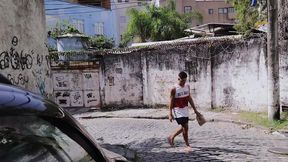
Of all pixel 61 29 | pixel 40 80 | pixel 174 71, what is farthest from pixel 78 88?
pixel 61 29

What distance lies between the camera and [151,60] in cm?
1742

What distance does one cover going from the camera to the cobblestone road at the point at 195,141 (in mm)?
8656

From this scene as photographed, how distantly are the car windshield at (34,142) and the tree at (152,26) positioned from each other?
1447 inches

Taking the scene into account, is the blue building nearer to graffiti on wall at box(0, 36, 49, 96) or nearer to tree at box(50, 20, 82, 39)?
tree at box(50, 20, 82, 39)

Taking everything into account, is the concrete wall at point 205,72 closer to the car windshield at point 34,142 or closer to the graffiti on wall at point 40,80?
the graffiti on wall at point 40,80

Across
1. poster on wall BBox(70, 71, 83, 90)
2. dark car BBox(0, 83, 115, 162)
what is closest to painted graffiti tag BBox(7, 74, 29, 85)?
dark car BBox(0, 83, 115, 162)

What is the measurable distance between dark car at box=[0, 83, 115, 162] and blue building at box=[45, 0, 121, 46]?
28.9m

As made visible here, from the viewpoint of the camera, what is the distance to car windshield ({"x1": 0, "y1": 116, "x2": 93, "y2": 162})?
1.58 meters

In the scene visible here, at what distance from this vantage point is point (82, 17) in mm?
37062

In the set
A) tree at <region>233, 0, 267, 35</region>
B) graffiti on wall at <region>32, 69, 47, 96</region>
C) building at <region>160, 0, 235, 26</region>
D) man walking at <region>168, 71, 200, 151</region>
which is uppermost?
building at <region>160, 0, 235, 26</region>

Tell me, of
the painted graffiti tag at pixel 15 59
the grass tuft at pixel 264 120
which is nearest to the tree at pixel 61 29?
the grass tuft at pixel 264 120

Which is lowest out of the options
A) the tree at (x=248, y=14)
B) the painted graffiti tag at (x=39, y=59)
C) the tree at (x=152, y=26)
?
the painted graffiti tag at (x=39, y=59)

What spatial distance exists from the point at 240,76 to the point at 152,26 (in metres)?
24.6

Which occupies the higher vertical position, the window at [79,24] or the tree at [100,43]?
the window at [79,24]
